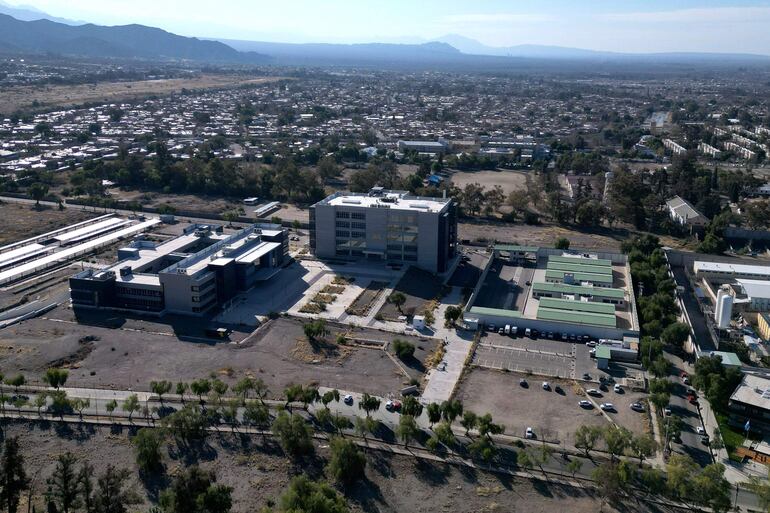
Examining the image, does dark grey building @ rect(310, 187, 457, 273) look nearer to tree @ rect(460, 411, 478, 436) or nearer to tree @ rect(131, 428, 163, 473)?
tree @ rect(460, 411, 478, 436)

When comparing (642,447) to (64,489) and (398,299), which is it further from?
(64,489)

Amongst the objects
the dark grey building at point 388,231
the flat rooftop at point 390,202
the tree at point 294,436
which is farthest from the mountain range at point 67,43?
→ the tree at point 294,436

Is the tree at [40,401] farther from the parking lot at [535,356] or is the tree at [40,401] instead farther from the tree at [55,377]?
the parking lot at [535,356]

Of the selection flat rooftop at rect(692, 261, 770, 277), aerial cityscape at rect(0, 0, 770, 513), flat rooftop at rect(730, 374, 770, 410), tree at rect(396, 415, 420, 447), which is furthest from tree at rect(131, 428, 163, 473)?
flat rooftop at rect(692, 261, 770, 277)

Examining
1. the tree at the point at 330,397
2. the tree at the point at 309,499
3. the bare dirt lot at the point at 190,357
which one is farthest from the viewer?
the bare dirt lot at the point at 190,357

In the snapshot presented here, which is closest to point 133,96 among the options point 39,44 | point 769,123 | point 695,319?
point 769,123

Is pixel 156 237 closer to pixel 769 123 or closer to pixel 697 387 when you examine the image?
pixel 697 387

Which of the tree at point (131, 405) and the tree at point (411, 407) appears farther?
the tree at point (131, 405)
